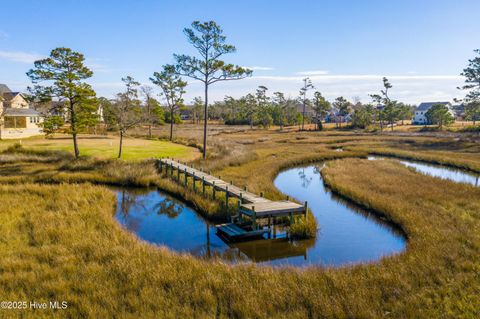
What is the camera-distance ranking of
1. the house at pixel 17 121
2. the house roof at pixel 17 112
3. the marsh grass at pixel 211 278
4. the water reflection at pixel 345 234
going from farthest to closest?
the house roof at pixel 17 112 → the house at pixel 17 121 → the water reflection at pixel 345 234 → the marsh grass at pixel 211 278

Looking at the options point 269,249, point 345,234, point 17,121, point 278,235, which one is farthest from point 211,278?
point 17,121

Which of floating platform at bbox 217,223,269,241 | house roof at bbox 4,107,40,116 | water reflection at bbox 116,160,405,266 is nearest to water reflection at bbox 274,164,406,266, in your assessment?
water reflection at bbox 116,160,405,266

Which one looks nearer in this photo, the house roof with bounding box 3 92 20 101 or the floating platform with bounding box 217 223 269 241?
the floating platform with bounding box 217 223 269 241

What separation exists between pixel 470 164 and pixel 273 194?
24.7m

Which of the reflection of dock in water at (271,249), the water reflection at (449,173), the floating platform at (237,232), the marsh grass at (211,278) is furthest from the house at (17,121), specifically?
the water reflection at (449,173)

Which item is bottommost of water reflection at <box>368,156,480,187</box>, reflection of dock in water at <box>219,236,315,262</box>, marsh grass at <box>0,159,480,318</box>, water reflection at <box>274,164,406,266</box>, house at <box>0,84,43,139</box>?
reflection of dock in water at <box>219,236,315,262</box>

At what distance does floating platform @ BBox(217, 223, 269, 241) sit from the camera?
49.5 feet

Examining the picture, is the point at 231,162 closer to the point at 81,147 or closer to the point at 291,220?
the point at 291,220

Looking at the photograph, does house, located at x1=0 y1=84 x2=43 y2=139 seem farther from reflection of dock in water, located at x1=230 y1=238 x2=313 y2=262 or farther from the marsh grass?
reflection of dock in water, located at x1=230 y1=238 x2=313 y2=262

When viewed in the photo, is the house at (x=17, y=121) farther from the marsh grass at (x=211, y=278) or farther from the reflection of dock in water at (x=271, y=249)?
the reflection of dock in water at (x=271, y=249)

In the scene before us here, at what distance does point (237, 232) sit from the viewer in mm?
15086

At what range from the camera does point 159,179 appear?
A: 2591cm

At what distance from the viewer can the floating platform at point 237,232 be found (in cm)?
1509

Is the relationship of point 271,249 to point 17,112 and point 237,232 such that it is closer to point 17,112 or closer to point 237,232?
point 237,232
